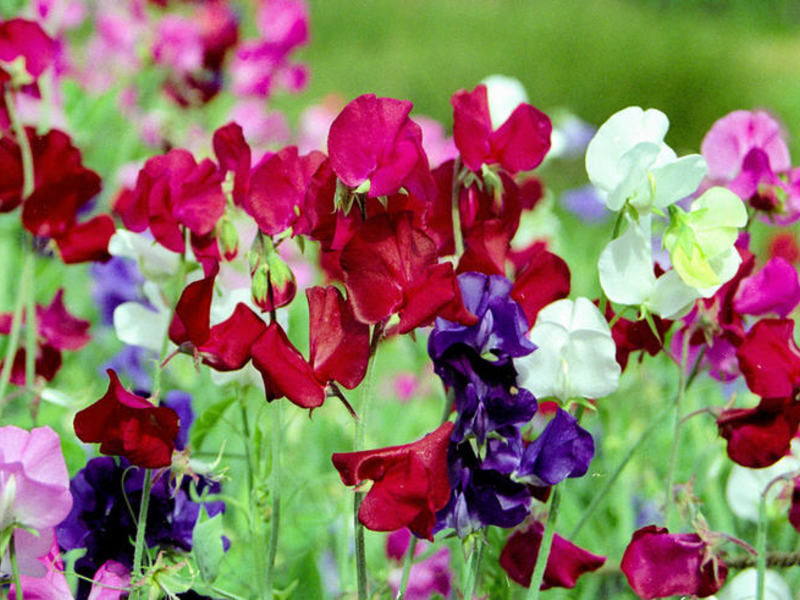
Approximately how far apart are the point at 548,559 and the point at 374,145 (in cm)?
27

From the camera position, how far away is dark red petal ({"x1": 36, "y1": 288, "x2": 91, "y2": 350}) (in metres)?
0.87

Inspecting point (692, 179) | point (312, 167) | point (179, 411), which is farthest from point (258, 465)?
point (692, 179)

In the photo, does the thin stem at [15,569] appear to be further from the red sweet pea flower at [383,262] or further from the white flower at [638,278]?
the white flower at [638,278]

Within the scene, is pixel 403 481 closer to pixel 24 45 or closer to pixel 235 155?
pixel 235 155

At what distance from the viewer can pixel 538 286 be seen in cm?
62

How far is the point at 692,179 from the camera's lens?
58cm

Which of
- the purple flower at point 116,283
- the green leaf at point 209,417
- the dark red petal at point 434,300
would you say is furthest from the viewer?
Result: the purple flower at point 116,283

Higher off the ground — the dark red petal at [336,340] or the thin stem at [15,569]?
the dark red petal at [336,340]

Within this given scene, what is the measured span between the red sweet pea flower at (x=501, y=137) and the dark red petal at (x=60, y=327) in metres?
0.37

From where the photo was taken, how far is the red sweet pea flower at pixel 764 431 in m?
0.62

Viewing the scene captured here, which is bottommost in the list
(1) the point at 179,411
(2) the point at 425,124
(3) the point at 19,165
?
(2) the point at 425,124

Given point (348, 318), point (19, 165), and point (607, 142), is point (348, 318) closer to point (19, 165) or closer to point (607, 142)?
point (607, 142)

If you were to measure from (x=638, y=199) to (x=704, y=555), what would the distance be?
0.63ft

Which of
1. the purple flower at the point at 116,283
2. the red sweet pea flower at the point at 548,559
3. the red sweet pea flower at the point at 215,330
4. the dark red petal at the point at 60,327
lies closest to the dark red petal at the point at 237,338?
the red sweet pea flower at the point at 215,330
